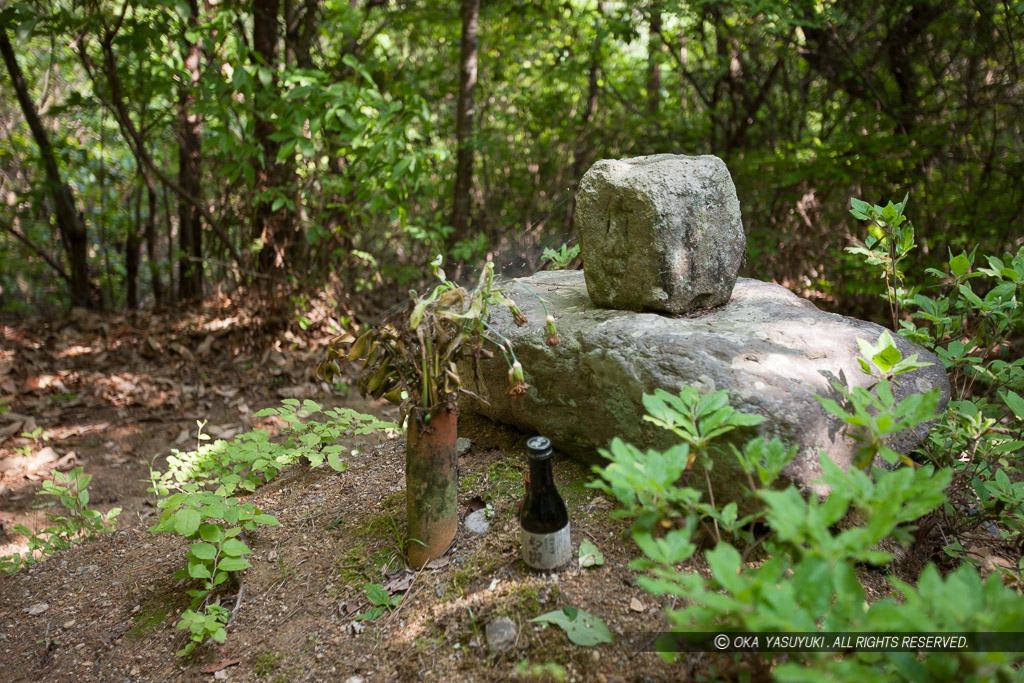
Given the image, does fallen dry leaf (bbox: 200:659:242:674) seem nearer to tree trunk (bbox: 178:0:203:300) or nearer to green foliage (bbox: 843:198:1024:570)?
green foliage (bbox: 843:198:1024:570)

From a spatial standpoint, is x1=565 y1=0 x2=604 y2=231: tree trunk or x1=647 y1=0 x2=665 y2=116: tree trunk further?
x1=565 y1=0 x2=604 y2=231: tree trunk

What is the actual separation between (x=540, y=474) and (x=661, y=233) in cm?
105

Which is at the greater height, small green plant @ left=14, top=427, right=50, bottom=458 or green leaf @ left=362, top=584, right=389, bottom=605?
green leaf @ left=362, top=584, right=389, bottom=605

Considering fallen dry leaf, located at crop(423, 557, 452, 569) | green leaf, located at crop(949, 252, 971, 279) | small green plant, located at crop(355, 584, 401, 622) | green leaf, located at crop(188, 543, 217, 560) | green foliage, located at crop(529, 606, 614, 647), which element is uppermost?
green leaf, located at crop(949, 252, 971, 279)

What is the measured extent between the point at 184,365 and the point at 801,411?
5.03m

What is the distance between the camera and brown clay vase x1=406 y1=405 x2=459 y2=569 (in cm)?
188

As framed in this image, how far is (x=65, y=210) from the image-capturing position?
586 cm

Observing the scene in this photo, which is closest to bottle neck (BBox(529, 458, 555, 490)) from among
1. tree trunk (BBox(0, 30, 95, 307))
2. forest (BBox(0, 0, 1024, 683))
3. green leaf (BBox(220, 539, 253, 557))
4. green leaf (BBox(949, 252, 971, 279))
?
forest (BBox(0, 0, 1024, 683))

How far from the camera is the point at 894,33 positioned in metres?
5.26

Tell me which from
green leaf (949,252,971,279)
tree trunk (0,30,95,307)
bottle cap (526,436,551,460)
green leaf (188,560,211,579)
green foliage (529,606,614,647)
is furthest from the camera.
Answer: tree trunk (0,30,95,307)

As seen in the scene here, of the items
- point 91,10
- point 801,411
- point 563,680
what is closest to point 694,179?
point 801,411

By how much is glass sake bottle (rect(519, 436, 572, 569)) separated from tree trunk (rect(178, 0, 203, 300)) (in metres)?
4.65

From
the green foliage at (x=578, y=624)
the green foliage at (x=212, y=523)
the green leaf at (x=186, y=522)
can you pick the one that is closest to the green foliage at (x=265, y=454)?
the green foliage at (x=212, y=523)

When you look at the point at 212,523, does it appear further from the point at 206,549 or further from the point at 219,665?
the point at 219,665
